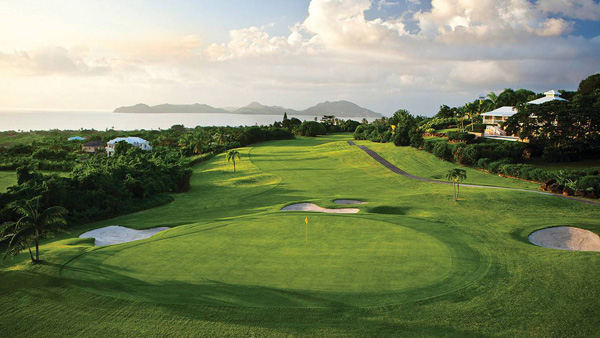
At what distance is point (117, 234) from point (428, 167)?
46922mm

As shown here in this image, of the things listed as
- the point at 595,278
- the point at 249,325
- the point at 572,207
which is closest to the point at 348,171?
the point at 572,207

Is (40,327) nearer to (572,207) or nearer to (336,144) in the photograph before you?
(572,207)

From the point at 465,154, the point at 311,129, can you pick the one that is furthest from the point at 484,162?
the point at 311,129

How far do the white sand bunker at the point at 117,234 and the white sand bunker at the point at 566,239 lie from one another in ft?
91.3

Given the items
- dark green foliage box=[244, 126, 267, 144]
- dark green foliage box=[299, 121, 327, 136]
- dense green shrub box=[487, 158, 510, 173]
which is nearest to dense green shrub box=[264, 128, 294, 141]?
dark green foliage box=[244, 126, 267, 144]

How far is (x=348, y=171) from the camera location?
208ft

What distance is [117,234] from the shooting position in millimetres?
29016

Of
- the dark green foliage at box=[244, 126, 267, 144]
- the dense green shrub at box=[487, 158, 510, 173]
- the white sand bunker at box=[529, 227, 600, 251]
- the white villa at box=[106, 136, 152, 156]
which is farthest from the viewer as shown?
the dark green foliage at box=[244, 126, 267, 144]

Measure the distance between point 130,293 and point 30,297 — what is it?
415 centimetres

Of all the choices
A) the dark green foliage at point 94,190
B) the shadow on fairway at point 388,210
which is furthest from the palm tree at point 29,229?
the shadow on fairway at point 388,210

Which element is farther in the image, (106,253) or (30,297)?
(106,253)

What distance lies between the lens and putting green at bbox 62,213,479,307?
601 inches

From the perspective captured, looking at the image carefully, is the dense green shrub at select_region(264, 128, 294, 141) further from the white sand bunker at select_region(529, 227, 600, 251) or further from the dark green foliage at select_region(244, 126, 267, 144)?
the white sand bunker at select_region(529, 227, 600, 251)

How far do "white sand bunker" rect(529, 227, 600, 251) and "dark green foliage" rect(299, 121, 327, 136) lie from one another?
338 feet
